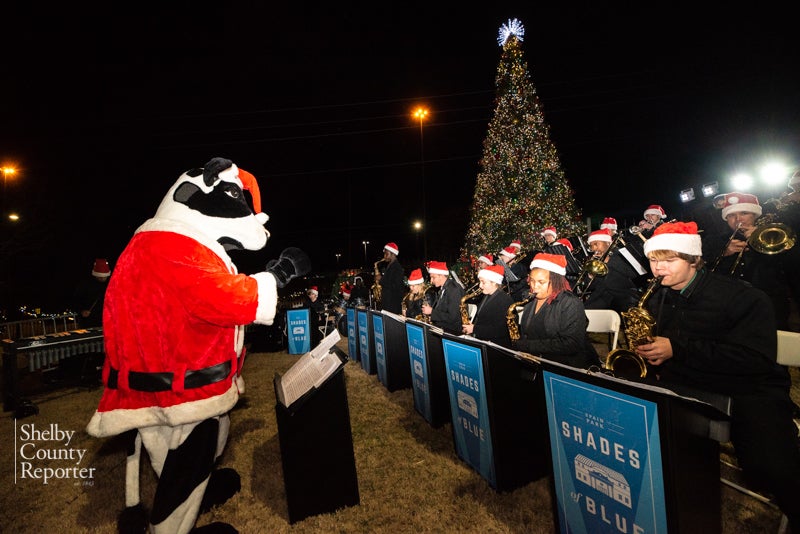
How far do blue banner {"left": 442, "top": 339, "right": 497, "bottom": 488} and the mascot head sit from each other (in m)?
1.96

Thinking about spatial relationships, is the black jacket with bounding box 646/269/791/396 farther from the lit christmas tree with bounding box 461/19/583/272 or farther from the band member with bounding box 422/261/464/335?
the lit christmas tree with bounding box 461/19/583/272

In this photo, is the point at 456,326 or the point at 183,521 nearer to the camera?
the point at 183,521

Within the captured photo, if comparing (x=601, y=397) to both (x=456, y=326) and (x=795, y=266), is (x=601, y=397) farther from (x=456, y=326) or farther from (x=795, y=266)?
(x=795, y=266)

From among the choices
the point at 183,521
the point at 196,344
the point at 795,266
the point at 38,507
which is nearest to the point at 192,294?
the point at 196,344

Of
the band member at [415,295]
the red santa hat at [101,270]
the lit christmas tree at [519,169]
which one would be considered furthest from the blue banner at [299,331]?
the lit christmas tree at [519,169]

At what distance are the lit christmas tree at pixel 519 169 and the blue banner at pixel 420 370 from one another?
387 inches

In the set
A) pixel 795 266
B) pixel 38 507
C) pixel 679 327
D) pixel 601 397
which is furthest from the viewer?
pixel 795 266

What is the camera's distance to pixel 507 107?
1366 centimetres

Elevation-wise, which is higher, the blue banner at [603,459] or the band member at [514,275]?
the band member at [514,275]

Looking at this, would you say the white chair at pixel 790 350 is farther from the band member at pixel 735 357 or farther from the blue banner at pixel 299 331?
the blue banner at pixel 299 331

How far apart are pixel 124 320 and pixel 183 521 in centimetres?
134

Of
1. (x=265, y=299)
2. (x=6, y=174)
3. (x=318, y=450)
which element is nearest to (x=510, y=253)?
(x=318, y=450)

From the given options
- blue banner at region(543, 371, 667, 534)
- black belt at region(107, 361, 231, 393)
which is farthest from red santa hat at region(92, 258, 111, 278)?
blue banner at region(543, 371, 667, 534)

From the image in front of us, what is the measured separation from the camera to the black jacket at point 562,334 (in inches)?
138
